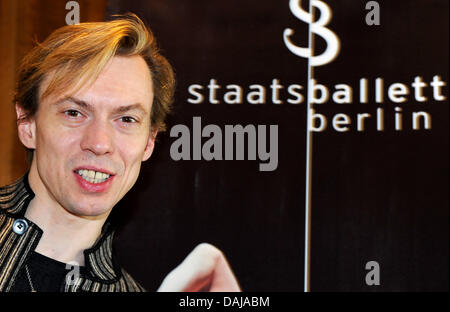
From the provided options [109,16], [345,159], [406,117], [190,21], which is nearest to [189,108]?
[190,21]

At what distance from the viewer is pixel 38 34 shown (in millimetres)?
2104

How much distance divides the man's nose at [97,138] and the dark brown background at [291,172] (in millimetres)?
348

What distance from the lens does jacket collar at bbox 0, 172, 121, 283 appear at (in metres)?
1.79

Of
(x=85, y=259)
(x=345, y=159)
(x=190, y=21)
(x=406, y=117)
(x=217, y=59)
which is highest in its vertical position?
(x=190, y=21)

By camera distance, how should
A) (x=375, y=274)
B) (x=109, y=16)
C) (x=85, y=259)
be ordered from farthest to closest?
(x=109, y=16) < (x=375, y=274) < (x=85, y=259)

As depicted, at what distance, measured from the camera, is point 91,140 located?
1779 mm

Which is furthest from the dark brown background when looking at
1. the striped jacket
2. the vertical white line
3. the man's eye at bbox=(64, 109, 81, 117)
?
the man's eye at bbox=(64, 109, 81, 117)

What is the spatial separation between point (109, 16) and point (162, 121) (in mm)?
445

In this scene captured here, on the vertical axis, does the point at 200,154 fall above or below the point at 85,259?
above

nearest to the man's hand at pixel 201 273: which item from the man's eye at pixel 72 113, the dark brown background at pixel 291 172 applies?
the dark brown background at pixel 291 172

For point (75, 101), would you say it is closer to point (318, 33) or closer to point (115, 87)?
point (115, 87)

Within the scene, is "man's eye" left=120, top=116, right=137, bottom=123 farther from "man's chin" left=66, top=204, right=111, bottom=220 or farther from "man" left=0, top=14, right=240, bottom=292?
"man's chin" left=66, top=204, right=111, bottom=220

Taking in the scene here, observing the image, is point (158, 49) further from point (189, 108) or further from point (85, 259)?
point (85, 259)

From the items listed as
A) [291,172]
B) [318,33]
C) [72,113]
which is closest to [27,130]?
[72,113]
